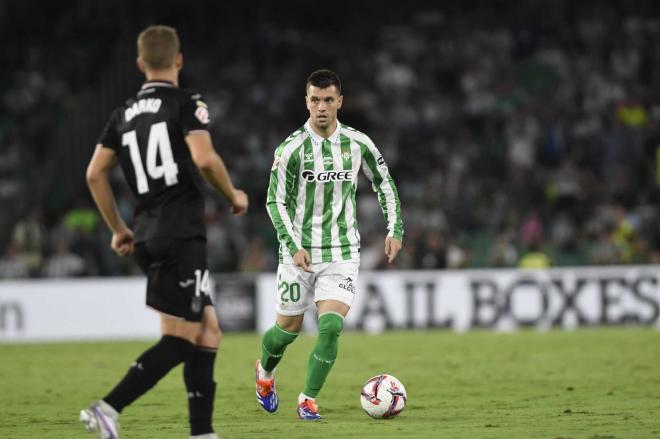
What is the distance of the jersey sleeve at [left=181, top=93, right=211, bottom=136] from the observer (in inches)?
271

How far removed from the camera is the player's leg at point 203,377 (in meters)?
6.97

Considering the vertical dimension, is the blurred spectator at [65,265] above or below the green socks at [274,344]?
above

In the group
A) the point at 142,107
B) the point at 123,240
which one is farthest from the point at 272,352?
the point at 142,107

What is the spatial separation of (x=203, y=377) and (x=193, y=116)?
1473mm

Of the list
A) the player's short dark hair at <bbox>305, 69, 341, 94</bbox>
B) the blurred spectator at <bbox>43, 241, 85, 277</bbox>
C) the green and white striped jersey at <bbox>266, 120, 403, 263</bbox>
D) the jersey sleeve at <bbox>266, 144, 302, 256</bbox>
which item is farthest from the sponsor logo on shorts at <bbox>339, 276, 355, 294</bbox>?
the blurred spectator at <bbox>43, 241, 85, 277</bbox>

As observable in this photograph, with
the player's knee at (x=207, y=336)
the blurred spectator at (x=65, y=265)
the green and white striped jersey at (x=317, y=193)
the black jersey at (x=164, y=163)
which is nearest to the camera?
the black jersey at (x=164, y=163)

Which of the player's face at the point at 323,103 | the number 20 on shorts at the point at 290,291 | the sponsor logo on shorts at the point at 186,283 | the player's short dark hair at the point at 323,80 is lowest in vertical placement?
the number 20 on shorts at the point at 290,291

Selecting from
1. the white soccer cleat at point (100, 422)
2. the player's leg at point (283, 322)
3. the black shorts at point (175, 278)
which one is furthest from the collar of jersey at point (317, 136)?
the white soccer cleat at point (100, 422)

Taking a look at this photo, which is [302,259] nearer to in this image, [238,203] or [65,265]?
[238,203]

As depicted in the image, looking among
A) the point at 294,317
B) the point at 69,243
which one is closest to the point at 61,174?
the point at 69,243

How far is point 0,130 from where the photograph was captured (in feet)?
85.3

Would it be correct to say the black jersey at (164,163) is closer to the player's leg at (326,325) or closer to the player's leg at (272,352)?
the player's leg at (326,325)

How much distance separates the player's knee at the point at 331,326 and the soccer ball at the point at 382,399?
0.51m

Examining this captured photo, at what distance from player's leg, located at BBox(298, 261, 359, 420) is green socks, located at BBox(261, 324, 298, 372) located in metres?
0.40
